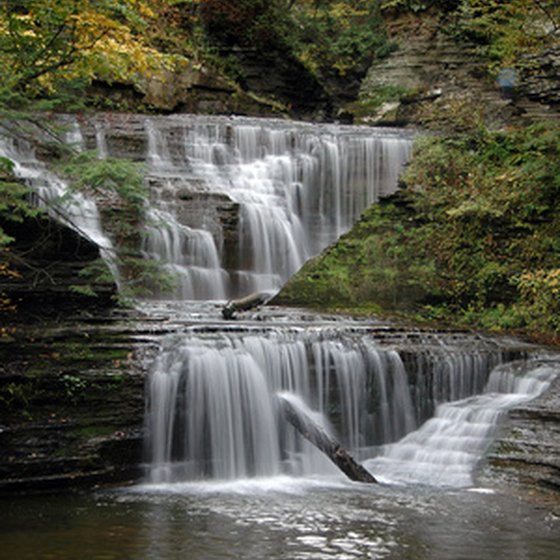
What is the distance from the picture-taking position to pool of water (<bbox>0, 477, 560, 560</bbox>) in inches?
237

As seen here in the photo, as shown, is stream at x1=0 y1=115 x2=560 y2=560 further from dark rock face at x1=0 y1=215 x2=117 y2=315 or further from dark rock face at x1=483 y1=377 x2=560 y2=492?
dark rock face at x1=0 y1=215 x2=117 y2=315

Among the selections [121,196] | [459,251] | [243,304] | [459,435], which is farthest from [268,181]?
[459,435]

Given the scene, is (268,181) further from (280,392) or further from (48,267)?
(280,392)

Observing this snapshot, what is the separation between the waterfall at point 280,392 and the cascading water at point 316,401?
0.01 metres

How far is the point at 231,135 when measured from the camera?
56.3 ft

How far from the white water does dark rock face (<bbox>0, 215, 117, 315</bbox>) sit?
13.6ft

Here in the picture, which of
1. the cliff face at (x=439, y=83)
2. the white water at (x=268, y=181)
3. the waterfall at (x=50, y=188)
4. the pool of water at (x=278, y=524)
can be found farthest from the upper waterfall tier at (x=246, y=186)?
Answer: the pool of water at (x=278, y=524)

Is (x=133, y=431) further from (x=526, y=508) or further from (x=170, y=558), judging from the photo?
(x=526, y=508)

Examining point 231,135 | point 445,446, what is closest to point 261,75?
point 231,135

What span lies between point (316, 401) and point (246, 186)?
7.32m

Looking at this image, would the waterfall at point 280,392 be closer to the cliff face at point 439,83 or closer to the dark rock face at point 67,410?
the dark rock face at point 67,410

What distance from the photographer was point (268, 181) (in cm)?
1644

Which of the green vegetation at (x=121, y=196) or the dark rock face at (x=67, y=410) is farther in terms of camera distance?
the green vegetation at (x=121, y=196)

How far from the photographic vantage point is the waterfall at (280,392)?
912 cm
